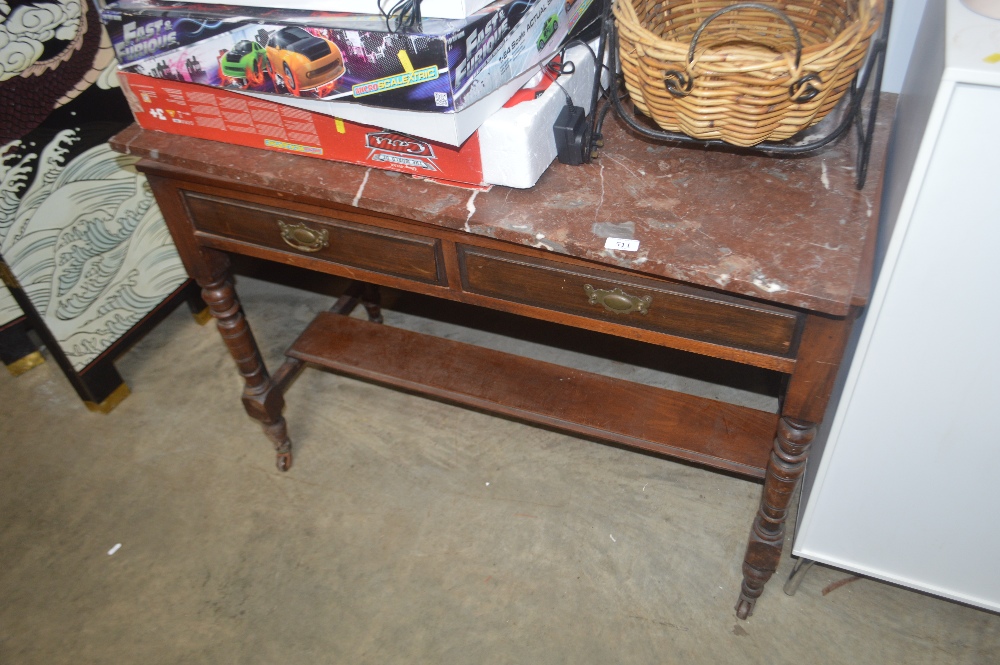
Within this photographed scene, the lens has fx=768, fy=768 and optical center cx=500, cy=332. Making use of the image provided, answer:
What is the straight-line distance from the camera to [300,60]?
3.62 feet

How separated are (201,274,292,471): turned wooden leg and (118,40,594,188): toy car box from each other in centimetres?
33

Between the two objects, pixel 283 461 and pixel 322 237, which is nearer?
pixel 322 237

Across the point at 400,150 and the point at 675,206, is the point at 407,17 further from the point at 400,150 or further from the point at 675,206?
the point at 675,206

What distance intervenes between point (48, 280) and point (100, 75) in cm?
49

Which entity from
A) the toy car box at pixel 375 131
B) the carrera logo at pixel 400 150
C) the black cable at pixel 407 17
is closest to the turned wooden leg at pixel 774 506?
the toy car box at pixel 375 131

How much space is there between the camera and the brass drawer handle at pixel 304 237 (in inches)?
51.3

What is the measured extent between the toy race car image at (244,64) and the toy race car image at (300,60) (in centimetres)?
2

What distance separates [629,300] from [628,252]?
10 centimetres

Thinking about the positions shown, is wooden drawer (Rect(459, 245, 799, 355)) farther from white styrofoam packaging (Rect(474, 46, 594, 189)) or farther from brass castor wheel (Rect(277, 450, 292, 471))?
brass castor wheel (Rect(277, 450, 292, 471))

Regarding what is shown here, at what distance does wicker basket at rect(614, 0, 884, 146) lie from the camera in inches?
37.6

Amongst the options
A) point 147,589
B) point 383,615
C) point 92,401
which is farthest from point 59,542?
point 383,615

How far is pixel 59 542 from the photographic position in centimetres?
171

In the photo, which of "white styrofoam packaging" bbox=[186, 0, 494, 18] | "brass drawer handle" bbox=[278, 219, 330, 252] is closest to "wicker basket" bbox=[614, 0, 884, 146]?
"white styrofoam packaging" bbox=[186, 0, 494, 18]

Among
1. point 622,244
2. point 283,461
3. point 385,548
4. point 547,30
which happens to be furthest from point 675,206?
point 283,461
